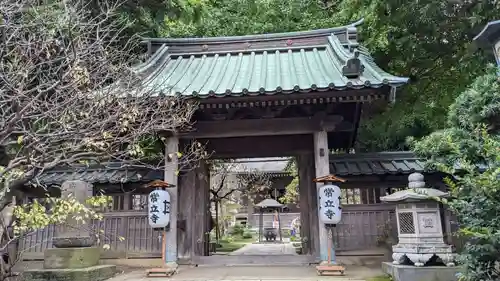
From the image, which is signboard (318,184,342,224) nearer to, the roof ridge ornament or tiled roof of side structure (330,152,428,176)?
tiled roof of side structure (330,152,428,176)

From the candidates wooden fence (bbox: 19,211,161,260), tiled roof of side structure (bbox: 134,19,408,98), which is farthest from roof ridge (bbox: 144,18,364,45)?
wooden fence (bbox: 19,211,161,260)

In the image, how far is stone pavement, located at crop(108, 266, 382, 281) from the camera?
20.1ft

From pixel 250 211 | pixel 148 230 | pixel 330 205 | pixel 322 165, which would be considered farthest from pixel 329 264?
pixel 250 211

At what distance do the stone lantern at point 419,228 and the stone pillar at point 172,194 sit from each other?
3.95 m

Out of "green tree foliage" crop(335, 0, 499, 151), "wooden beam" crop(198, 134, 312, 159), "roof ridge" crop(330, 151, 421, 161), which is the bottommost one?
"roof ridge" crop(330, 151, 421, 161)

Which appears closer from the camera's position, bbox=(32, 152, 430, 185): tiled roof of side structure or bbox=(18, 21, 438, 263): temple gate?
bbox=(18, 21, 438, 263): temple gate

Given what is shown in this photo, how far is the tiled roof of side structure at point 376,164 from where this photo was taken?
26.7 ft

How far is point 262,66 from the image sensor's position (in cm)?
875

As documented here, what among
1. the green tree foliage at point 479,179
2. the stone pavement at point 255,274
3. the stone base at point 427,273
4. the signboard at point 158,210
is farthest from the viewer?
the signboard at point 158,210

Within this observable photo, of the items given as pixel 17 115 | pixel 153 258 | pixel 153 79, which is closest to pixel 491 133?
pixel 17 115

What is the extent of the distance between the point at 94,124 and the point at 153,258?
4.63 m

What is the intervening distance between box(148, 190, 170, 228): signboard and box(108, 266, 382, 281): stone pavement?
38.4 inches

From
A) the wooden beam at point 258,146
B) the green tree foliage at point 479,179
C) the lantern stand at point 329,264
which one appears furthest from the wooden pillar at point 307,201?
the green tree foliage at point 479,179

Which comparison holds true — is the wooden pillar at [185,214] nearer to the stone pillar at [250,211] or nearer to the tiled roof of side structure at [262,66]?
the tiled roof of side structure at [262,66]
